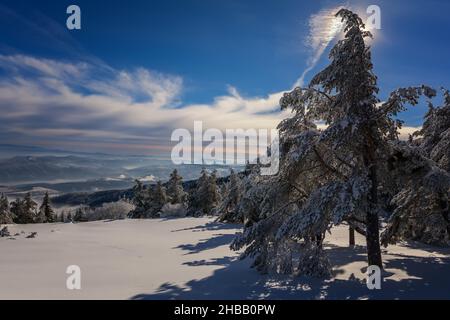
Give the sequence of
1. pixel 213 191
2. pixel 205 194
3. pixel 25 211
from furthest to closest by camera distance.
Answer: pixel 25 211 → pixel 213 191 → pixel 205 194

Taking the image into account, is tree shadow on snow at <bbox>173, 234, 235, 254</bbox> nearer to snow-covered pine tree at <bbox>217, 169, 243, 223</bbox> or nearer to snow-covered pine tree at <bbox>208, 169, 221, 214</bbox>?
snow-covered pine tree at <bbox>217, 169, 243, 223</bbox>

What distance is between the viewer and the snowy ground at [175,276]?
9.76 m

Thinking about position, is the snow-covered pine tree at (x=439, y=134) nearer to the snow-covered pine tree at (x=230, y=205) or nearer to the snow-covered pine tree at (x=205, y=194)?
the snow-covered pine tree at (x=230, y=205)

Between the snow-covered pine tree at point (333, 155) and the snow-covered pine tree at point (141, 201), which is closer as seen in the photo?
the snow-covered pine tree at point (333, 155)

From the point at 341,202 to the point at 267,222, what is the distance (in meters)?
3.08

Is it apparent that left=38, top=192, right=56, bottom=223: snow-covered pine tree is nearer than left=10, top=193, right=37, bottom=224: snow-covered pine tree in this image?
No

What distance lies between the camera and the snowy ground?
976 centimetres

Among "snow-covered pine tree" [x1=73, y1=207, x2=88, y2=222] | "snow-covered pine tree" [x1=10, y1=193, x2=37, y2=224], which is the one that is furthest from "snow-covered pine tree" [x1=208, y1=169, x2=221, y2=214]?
"snow-covered pine tree" [x1=10, y1=193, x2=37, y2=224]

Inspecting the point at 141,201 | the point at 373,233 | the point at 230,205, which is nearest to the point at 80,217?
the point at 141,201

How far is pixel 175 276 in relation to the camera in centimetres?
1208

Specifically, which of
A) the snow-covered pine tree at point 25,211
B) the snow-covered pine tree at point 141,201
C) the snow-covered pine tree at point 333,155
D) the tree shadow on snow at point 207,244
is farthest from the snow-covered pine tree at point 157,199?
the snow-covered pine tree at point 333,155

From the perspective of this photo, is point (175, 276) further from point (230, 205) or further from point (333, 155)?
point (230, 205)

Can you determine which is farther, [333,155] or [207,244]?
[207,244]

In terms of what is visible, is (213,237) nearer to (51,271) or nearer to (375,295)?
(51,271)
